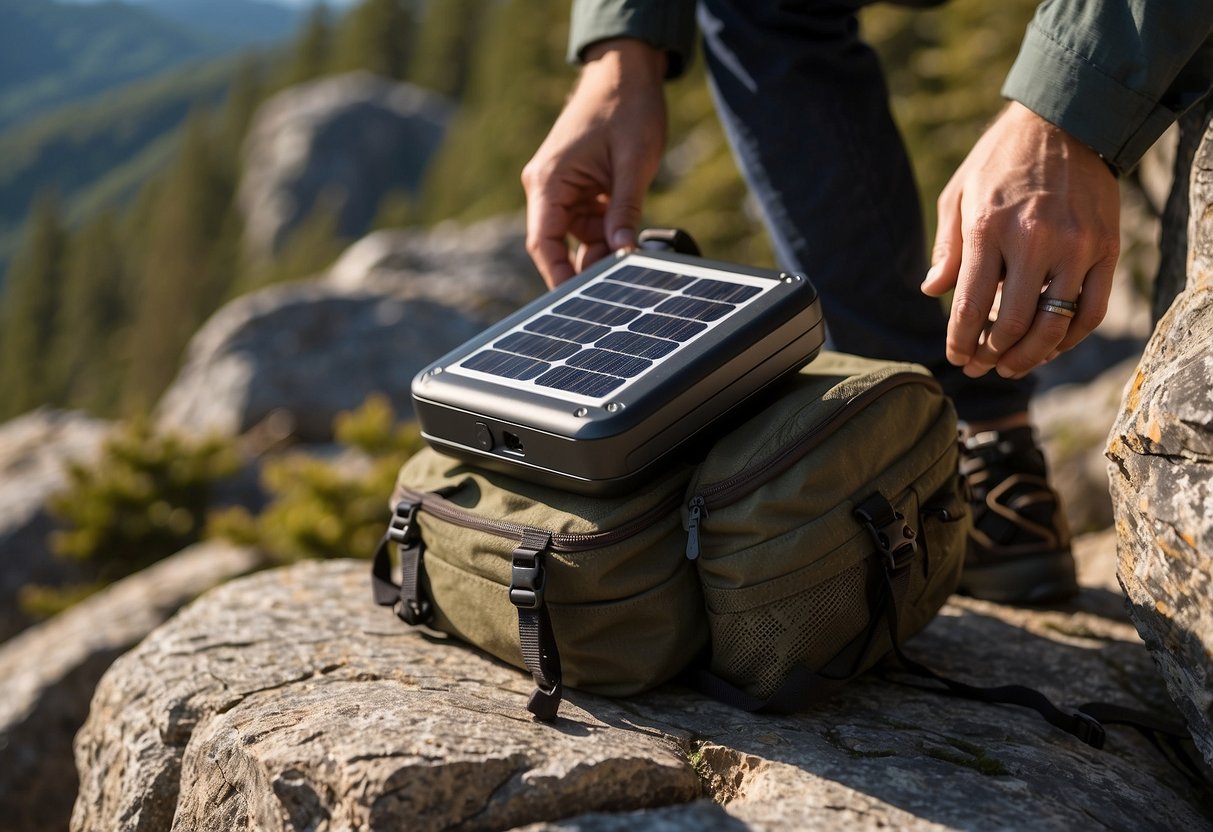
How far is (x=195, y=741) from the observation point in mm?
1917

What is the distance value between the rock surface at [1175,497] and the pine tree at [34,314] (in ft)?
202

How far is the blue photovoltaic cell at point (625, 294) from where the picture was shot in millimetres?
2113

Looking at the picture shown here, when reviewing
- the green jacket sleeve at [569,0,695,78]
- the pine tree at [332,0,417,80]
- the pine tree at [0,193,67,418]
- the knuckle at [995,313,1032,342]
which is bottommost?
the pine tree at [0,193,67,418]

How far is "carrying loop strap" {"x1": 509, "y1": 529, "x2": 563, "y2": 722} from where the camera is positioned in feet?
5.79

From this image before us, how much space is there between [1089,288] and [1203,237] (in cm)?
31

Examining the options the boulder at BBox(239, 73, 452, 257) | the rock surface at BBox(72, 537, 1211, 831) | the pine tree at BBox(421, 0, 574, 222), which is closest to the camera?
the rock surface at BBox(72, 537, 1211, 831)

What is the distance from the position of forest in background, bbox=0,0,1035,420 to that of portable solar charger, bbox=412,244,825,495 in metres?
5.01

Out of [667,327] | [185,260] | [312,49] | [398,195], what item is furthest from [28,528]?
[312,49]

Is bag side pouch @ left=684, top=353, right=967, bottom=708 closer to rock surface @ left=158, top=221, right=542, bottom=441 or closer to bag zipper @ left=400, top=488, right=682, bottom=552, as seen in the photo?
bag zipper @ left=400, top=488, right=682, bottom=552

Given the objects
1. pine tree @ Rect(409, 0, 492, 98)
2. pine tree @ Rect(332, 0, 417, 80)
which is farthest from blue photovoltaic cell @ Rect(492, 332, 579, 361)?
pine tree @ Rect(332, 0, 417, 80)

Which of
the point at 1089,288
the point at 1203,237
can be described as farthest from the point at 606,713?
the point at 1203,237

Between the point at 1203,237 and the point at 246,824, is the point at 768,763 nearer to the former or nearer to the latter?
the point at 246,824

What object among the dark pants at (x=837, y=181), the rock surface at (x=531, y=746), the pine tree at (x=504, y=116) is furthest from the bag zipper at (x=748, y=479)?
the pine tree at (x=504, y=116)

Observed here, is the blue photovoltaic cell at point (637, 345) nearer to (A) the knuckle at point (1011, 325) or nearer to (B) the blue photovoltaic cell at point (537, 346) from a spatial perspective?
(B) the blue photovoltaic cell at point (537, 346)
